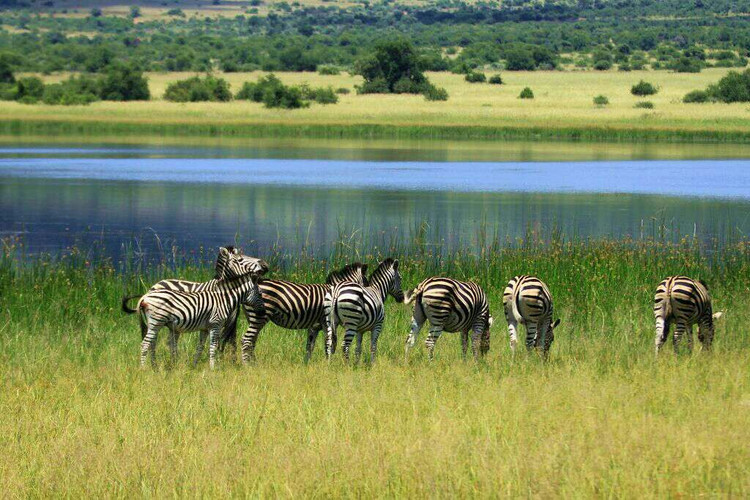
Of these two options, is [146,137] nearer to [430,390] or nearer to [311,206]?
[311,206]

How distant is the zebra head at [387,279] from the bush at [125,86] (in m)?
81.7

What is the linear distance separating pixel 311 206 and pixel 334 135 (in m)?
38.1

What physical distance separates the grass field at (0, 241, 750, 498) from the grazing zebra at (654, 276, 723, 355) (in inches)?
11.7

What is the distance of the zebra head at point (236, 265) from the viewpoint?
11094 mm

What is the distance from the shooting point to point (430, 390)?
975 cm

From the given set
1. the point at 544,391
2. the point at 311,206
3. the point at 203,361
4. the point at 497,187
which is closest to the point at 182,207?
the point at 311,206

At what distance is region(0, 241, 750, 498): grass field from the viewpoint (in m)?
7.11

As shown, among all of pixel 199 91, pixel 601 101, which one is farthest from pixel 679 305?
pixel 199 91

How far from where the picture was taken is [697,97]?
85250mm

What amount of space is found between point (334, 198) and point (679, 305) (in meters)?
27.3

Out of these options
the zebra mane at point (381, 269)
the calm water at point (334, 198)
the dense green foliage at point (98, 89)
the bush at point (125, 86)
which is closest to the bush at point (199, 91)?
the bush at point (125, 86)

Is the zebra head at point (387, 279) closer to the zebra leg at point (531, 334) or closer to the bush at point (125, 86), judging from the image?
the zebra leg at point (531, 334)

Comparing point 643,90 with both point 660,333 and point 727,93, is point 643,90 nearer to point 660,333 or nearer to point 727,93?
point 727,93

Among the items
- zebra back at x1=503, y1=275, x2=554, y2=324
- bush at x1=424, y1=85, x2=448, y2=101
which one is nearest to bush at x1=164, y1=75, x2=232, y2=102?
bush at x1=424, y1=85, x2=448, y2=101
